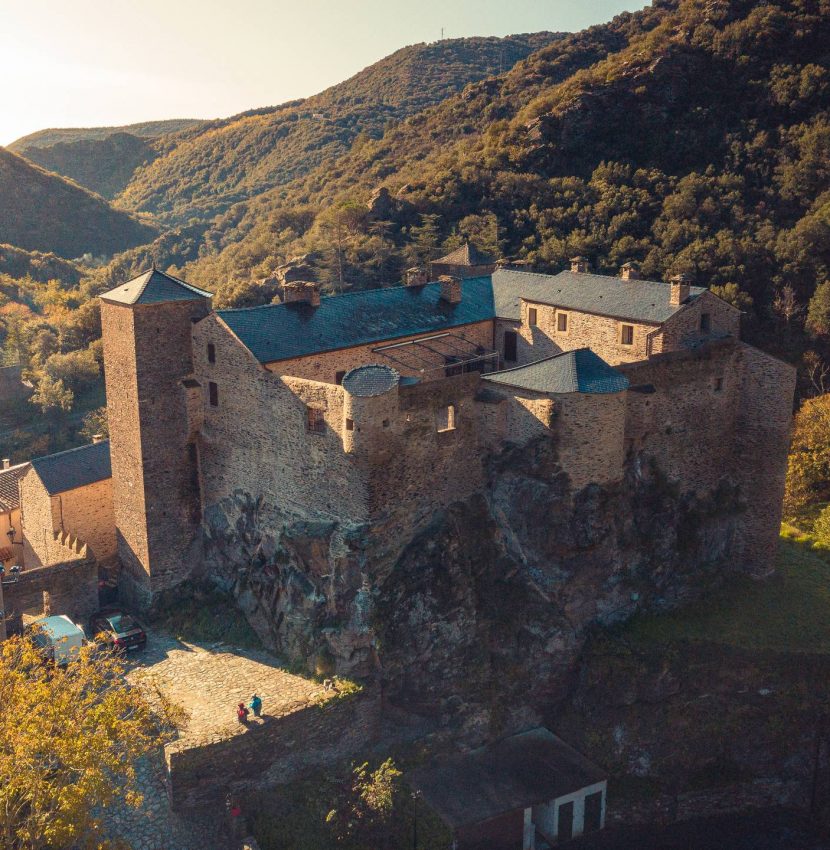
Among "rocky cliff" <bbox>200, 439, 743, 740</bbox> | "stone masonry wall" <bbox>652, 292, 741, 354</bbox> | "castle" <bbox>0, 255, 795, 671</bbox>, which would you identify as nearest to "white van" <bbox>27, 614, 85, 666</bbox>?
"castle" <bbox>0, 255, 795, 671</bbox>

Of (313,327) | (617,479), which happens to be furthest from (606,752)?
(313,327)

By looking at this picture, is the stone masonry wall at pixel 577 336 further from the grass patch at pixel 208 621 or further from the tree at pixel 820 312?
the tree at pixel 820 312

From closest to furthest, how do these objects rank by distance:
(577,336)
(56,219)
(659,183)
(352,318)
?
(352,318)
(577,336)
(659,183)
(56,219)

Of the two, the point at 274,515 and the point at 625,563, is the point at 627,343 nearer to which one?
the point at 625,563

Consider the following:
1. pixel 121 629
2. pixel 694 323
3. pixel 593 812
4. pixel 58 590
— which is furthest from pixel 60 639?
pixel 694 323

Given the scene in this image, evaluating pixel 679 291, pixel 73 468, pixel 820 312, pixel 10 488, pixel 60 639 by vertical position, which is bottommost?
pixel 60 639

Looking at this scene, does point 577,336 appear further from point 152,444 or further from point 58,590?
point 58,590

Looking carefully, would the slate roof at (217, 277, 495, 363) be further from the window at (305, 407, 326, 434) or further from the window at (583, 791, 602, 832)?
the window at (583, 791, 602, 832)
